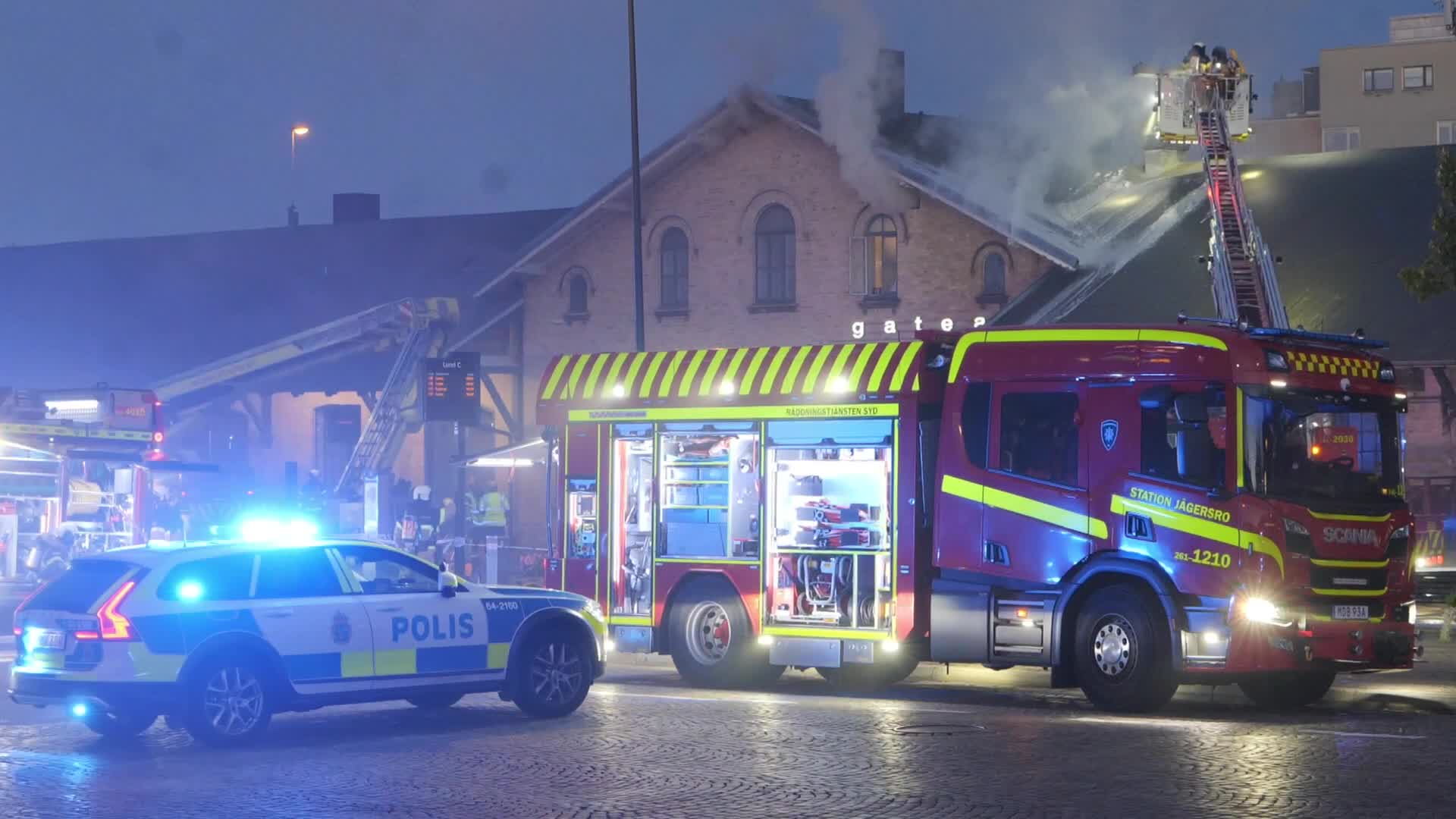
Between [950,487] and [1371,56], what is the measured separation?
219ft

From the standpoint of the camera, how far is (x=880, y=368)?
1722cm

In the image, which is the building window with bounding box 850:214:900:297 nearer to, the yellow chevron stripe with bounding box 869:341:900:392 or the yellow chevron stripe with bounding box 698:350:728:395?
the yellow chevron stripe with bounding box 698:350:728:395

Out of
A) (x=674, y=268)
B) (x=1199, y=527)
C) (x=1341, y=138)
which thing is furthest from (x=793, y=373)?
(x=1341, y=138)

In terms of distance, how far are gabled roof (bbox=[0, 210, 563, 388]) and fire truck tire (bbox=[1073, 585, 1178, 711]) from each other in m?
33.2

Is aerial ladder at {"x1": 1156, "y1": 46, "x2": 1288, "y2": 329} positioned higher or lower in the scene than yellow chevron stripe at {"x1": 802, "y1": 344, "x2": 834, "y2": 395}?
higher

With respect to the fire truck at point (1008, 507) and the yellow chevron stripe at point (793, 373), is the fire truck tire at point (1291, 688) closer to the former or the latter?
the fire truck at point (1008, 507)

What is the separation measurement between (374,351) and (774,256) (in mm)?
8647

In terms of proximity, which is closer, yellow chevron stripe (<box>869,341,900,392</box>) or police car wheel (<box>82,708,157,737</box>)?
police car wheel (<box>82,708,157,737</box>)

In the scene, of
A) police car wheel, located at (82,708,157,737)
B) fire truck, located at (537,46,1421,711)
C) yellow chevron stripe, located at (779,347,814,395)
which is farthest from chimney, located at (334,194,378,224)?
police car wheel, located at (82,708,157,737)

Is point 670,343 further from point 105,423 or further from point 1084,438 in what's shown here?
point 1084,438

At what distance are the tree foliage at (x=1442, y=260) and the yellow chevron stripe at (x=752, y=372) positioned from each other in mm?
9608

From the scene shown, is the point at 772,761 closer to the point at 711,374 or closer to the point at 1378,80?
the point at 711,374

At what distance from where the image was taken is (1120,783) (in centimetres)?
1124

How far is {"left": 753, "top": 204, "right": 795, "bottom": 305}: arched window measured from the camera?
126 ft
